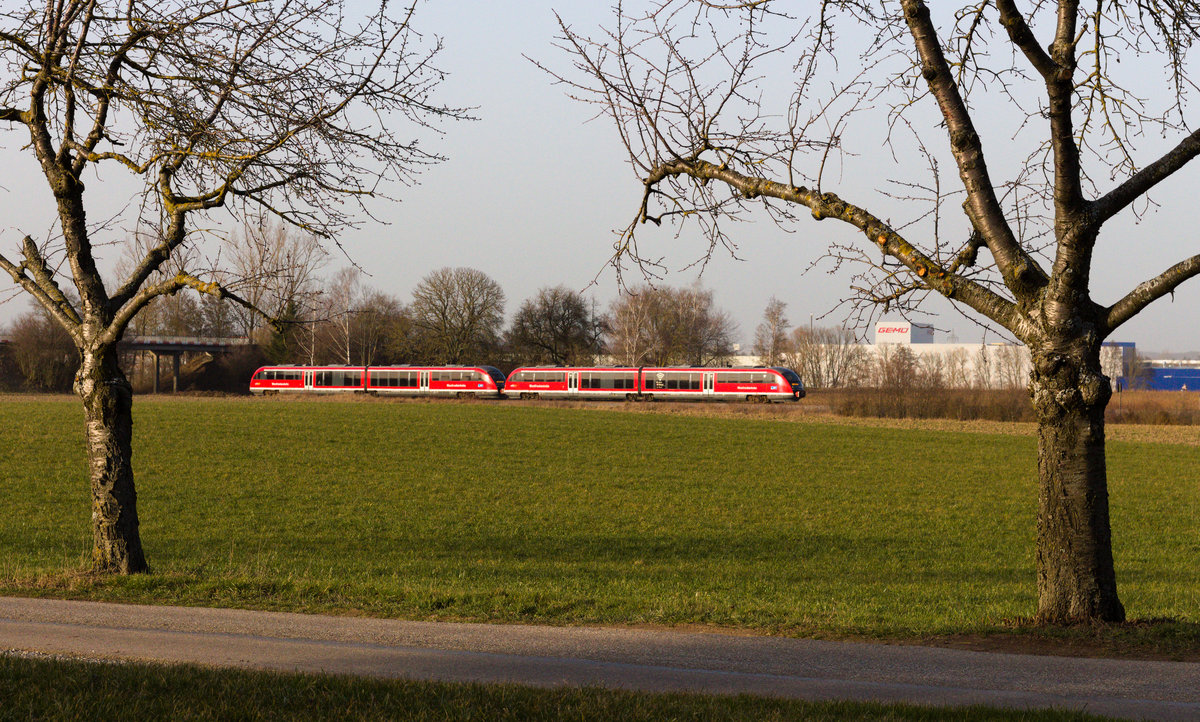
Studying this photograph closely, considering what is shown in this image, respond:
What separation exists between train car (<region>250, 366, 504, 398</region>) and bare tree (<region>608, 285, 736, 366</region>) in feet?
48.2

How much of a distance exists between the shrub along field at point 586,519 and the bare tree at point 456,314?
37.4 metres

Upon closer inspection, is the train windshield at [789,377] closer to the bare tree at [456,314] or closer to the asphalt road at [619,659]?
the bare tree at [456,314]

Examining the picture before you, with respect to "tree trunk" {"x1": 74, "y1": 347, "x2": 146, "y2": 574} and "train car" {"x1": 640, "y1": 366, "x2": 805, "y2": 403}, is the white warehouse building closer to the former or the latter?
"train car" {"x1": 640, "y1": 366, "x2": 805, "y2": 403}

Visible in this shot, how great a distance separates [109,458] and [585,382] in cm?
5706

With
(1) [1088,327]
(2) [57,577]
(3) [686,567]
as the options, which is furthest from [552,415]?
(1) [1088,327]

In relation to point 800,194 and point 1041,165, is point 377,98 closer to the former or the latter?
point 800,194

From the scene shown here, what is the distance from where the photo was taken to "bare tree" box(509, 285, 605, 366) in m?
93.9

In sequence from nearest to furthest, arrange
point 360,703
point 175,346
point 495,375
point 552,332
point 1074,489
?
point 360,703, point 1074,489, point 495,375, point 175,346, point 552,332

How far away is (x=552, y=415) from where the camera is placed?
51406 mm

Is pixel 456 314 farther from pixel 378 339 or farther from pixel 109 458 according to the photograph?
pixel 109 458

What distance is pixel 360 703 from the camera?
6105 mm

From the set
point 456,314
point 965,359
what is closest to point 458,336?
point 456,314

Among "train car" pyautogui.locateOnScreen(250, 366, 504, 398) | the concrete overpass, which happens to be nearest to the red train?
"train car" pyautogui.locateOnScreen(250, 366, 504, 398)

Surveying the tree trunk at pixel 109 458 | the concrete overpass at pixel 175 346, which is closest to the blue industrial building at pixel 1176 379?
the concrete overpass at pixel 175 346
